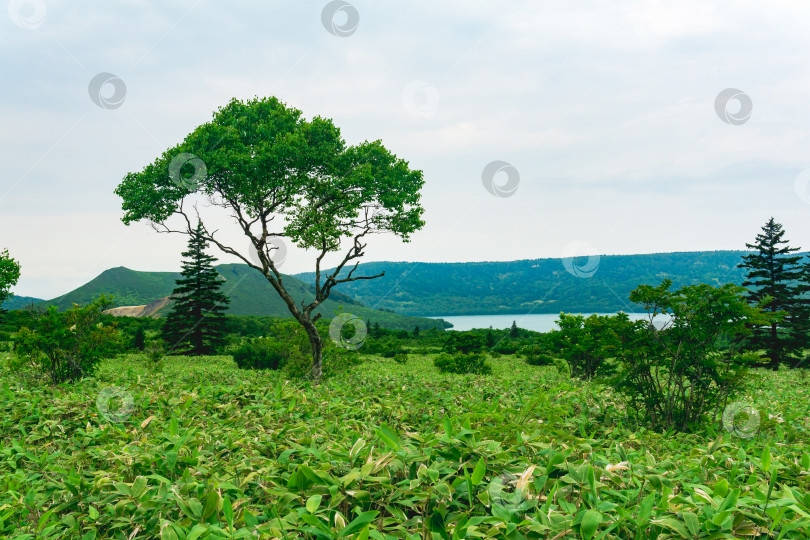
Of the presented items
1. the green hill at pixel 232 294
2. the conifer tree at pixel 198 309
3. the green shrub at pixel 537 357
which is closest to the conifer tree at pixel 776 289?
the green shrub at pixel 537 357

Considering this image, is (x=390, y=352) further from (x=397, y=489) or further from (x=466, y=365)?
(x=397, y=489)

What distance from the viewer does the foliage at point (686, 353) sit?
6773mm

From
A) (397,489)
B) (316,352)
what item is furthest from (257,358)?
(397,489)

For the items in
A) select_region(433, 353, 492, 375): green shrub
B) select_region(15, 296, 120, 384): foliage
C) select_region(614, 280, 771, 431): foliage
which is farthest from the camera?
select_region(433, 353, 492, 375): green shrub

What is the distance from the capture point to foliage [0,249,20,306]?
34.0m

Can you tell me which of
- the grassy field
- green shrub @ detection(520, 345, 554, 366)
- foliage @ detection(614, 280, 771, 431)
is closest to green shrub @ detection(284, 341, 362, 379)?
foliage @ detection(614, 280, 771, 431)

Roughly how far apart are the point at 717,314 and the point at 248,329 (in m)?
60.5

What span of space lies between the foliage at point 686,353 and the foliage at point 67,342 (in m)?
11.8

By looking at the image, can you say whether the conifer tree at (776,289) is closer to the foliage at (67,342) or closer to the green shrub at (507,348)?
the green shrub at (507,348)

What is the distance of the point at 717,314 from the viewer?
6.82m

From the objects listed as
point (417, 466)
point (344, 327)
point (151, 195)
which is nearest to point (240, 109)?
point (151, 195)

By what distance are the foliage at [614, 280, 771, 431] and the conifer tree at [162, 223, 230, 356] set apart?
33.1 meters

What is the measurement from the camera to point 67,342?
10.8 metres

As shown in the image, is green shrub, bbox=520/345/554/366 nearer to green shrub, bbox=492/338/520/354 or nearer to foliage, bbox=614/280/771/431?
green shrub, bbox=492/338/520/354
